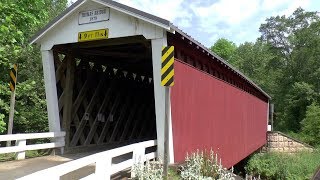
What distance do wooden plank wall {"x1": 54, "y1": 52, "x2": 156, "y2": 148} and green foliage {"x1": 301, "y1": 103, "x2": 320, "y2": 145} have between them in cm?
1963

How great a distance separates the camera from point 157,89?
8.31 meters

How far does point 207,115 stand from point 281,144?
16981 mm

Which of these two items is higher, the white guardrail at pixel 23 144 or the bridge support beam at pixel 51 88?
the bridge support beam at pixel 51 88

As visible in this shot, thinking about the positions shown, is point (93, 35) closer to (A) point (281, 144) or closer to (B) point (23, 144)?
(B) point (23, 144)

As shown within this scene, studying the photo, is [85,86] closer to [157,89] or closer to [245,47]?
[157,89]

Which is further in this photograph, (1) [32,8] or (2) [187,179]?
(1) [32,8]

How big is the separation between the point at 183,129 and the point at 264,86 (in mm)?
44310

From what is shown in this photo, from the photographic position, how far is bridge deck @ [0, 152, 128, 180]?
22.5 ft

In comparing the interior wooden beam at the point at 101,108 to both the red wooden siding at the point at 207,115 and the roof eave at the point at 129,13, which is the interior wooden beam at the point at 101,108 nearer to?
the red wooden siding at the point at 207,115

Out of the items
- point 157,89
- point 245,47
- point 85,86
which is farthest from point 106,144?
point 245,47

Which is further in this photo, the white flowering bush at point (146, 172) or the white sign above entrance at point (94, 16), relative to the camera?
the white sign above entrance at point (94, 16)

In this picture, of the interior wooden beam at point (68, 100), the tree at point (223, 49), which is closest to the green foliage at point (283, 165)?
the interior wooden beam at point (68, 100)

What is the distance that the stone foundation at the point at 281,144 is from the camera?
26.2 m

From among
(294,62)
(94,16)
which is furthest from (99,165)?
(294,62)
